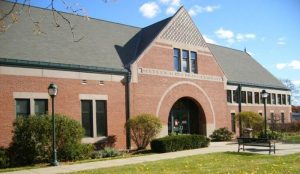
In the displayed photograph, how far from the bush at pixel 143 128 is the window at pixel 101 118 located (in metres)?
1.43

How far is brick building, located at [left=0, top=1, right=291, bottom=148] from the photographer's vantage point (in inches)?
816

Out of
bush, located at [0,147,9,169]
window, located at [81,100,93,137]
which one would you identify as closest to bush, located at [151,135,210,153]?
window, located at [81,100,93,137]

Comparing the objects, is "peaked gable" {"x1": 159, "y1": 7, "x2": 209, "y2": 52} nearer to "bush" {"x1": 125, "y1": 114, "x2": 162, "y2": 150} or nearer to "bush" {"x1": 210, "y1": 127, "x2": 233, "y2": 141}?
"bush" {"x1": 210, "y1": 127, "x2": 233, "y2": 141}

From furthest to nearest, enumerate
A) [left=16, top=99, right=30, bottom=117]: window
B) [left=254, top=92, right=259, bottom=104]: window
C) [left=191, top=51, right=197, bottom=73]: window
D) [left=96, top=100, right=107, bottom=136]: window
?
[left=254, top=92, right=259, bottom=104]: window < [left=191, top=51, right=197, bottom=73]: window < [left=96, top=100, right=107, bottom=136]: window < [left=16, top=99, right=30, bottom=117]: window

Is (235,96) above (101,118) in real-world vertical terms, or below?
above

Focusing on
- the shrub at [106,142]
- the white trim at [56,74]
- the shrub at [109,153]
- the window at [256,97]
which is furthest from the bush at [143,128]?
the window at [256,97]

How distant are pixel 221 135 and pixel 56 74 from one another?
1554 cm

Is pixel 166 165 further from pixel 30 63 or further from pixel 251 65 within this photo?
pixel 251 65

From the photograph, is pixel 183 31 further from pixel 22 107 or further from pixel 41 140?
pixel 41 140

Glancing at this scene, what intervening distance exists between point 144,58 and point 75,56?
17.2 ft

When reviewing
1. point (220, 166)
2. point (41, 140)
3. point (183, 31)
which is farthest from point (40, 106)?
point (183, 31)

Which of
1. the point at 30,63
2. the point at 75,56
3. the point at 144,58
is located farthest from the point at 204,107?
the point at 30,63

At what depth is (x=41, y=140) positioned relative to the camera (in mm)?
18234

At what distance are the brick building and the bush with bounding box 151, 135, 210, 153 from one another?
3.61m
